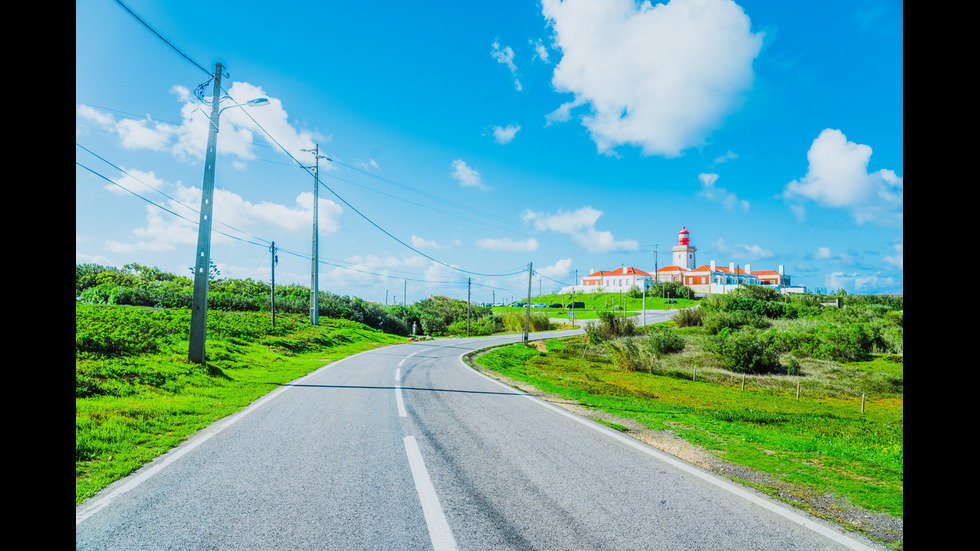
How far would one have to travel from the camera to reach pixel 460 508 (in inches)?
172

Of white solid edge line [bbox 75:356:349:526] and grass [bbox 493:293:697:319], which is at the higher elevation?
grass [bbox 493:293:697:319]

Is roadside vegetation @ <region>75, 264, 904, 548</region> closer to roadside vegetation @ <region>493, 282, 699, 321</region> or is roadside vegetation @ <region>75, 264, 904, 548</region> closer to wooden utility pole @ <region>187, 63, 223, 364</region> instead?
wooden utility pole @ <region>187, 63, 223, 364</region>

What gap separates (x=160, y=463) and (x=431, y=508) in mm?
4000

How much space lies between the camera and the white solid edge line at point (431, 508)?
3.71m

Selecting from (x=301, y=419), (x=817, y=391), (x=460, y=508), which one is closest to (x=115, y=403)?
(x=301, y=419)

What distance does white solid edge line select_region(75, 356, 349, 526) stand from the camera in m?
4.37

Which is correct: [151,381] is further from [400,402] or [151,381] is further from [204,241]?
[400,402]

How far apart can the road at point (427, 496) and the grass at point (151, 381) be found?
2.35ft

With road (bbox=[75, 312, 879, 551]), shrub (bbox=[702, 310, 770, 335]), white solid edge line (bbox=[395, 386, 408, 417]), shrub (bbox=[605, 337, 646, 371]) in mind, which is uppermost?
shrub (bbox=[702, 310, 770, 335])

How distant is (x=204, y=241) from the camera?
13.3m

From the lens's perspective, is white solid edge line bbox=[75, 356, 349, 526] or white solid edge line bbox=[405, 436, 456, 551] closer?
white solid edge line bbox=[405, 436, 456, 551]

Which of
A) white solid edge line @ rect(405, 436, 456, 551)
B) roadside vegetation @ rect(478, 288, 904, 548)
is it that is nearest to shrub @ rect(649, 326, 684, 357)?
roadside vegetation @ rect(478, 288, 904, 548)

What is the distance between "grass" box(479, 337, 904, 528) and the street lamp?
1098cm
